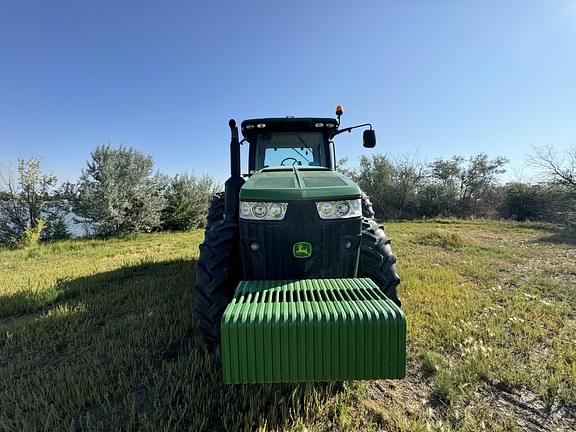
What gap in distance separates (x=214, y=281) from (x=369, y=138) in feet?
8.03

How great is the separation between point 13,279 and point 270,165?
16.9 ft

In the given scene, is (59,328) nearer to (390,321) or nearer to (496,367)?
(390,321)

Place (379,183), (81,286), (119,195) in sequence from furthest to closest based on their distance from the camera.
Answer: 1. (379,183)
2. (119,195)
3. (81,286)

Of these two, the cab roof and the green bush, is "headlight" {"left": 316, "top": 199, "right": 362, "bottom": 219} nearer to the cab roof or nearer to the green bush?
the cab roof

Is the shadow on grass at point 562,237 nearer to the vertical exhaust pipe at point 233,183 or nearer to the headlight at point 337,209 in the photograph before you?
the headlight at point 337,209

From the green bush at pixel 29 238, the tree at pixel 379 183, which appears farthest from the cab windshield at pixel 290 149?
the tree at pixel 379 183

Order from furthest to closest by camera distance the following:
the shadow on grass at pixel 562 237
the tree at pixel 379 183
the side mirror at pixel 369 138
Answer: the tree at pixel 379 183
the shadow on grass at pixel 562 237
the side mirror at pixel 369 138

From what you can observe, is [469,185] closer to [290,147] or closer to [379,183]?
[379,183]

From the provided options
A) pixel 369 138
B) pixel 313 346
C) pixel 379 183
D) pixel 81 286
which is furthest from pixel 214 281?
pixel 379 183

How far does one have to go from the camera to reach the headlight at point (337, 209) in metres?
1.95

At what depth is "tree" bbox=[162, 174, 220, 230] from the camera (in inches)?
537

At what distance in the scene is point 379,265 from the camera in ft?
A: 7.46

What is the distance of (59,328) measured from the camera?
2.84 metres

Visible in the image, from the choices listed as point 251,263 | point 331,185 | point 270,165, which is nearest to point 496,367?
point 331,185
